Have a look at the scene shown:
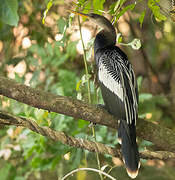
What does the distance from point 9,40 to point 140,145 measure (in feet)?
5.13

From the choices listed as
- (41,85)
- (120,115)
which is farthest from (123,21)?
(120,115)

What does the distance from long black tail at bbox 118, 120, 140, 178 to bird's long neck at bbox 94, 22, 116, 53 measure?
0.51 m

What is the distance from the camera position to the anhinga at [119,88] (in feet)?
5.21

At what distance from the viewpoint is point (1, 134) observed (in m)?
3.01

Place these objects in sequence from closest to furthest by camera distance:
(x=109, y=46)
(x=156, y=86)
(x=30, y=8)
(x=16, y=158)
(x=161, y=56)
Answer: (x=109, y=46) → (x=16, y=158) → (x=30, y=8) → (x=156, y=86) → (x=161, y=56)

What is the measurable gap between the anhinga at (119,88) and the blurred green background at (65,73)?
0.23 ft

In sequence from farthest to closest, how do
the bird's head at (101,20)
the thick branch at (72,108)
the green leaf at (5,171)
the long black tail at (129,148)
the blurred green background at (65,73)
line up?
the green leaf at (5,171) → the bird's head at (101,20) → the blurred green background at (65,73) → the long black tail at (129,148) → the thick branch at (72,108)

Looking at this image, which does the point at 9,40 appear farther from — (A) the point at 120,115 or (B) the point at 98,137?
(A) the point at 120,115

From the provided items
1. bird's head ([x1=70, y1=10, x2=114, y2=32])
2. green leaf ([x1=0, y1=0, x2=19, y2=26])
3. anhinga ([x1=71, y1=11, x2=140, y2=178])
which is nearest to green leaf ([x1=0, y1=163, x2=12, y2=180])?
anhinga ([x1=71, y1=11, x2=140, y2=178])

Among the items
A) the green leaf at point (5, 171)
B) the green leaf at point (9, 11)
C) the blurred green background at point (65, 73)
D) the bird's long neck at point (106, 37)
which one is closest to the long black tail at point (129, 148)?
the blurred green background at point (65, 73)

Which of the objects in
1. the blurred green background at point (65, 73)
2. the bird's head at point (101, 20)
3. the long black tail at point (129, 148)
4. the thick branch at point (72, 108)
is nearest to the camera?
the thick branch at point (72, 108)

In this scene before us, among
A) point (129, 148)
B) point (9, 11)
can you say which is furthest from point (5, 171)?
point (9, 11)

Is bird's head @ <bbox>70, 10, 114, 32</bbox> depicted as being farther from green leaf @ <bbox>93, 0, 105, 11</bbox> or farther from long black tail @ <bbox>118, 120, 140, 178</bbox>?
long black tail @ <bbox>118, 120, 140, 178</bbox>

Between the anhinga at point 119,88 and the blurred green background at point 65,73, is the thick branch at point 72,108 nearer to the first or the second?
the anhinga at point 119,88
